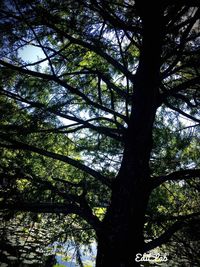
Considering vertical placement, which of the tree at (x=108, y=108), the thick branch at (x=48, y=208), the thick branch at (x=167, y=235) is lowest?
the thick branch at (x=167, y=235)

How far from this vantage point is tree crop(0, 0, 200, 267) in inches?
77.5

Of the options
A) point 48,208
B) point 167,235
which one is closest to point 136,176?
point 167,235

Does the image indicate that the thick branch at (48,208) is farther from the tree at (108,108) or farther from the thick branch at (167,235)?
the thick branch at (167,235)

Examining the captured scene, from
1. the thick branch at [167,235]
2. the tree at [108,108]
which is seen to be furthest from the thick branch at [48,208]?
the thick branch at [167,235]

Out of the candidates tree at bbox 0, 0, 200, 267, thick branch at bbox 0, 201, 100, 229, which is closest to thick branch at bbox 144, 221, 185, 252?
tree at bbox 0, 0, 200, 267

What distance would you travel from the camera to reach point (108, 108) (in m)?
2.57

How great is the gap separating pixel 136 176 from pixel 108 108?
34.8 inches

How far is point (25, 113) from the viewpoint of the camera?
2.72m

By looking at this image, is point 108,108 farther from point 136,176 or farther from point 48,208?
point 48,208

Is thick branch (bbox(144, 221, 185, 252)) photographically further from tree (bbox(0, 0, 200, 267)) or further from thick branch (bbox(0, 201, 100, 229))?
thick branch (bbox(0, 201, 100, 229))

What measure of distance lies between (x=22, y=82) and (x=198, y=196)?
110 inches

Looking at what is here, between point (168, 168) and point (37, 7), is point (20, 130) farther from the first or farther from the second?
point (168, 168)

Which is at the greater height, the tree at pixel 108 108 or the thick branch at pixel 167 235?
the tree at pixel 108 108

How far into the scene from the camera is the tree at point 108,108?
77.5 inches
